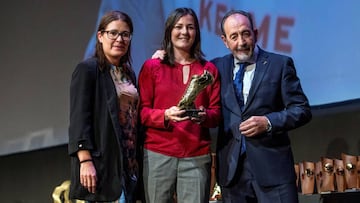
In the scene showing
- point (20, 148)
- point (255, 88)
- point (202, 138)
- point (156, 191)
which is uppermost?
point (255, 88)

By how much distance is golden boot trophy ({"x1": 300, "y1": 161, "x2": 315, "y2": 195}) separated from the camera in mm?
2922

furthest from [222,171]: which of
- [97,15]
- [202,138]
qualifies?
[97,15]

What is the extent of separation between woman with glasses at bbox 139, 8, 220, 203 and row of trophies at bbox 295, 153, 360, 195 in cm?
92

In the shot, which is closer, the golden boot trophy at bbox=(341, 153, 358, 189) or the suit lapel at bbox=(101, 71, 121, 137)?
the suit lapel at bbox=(101, 71, 121, 137)

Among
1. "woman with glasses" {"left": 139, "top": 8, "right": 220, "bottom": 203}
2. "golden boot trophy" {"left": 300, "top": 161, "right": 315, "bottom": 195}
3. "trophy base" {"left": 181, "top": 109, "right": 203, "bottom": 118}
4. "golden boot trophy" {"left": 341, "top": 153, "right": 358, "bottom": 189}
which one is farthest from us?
"golden boot trophy" {"left": 300, "top": 161, "right": 315, "bottom": 195}

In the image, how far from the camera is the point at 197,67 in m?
2.16

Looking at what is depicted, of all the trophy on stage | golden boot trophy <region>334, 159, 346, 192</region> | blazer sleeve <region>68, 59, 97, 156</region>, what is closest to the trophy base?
the trophy on stage

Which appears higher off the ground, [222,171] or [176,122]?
[176,122]

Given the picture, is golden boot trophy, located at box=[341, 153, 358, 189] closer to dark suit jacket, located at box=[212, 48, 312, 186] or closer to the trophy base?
dark suit jacket, located at box=[212, 48, 312, 186]

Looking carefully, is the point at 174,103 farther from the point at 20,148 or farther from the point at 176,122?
the point at 20,148

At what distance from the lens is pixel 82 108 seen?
6.63 ft

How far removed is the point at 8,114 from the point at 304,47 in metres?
2.19

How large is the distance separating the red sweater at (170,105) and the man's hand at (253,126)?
13cm

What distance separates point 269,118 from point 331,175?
96 cm
